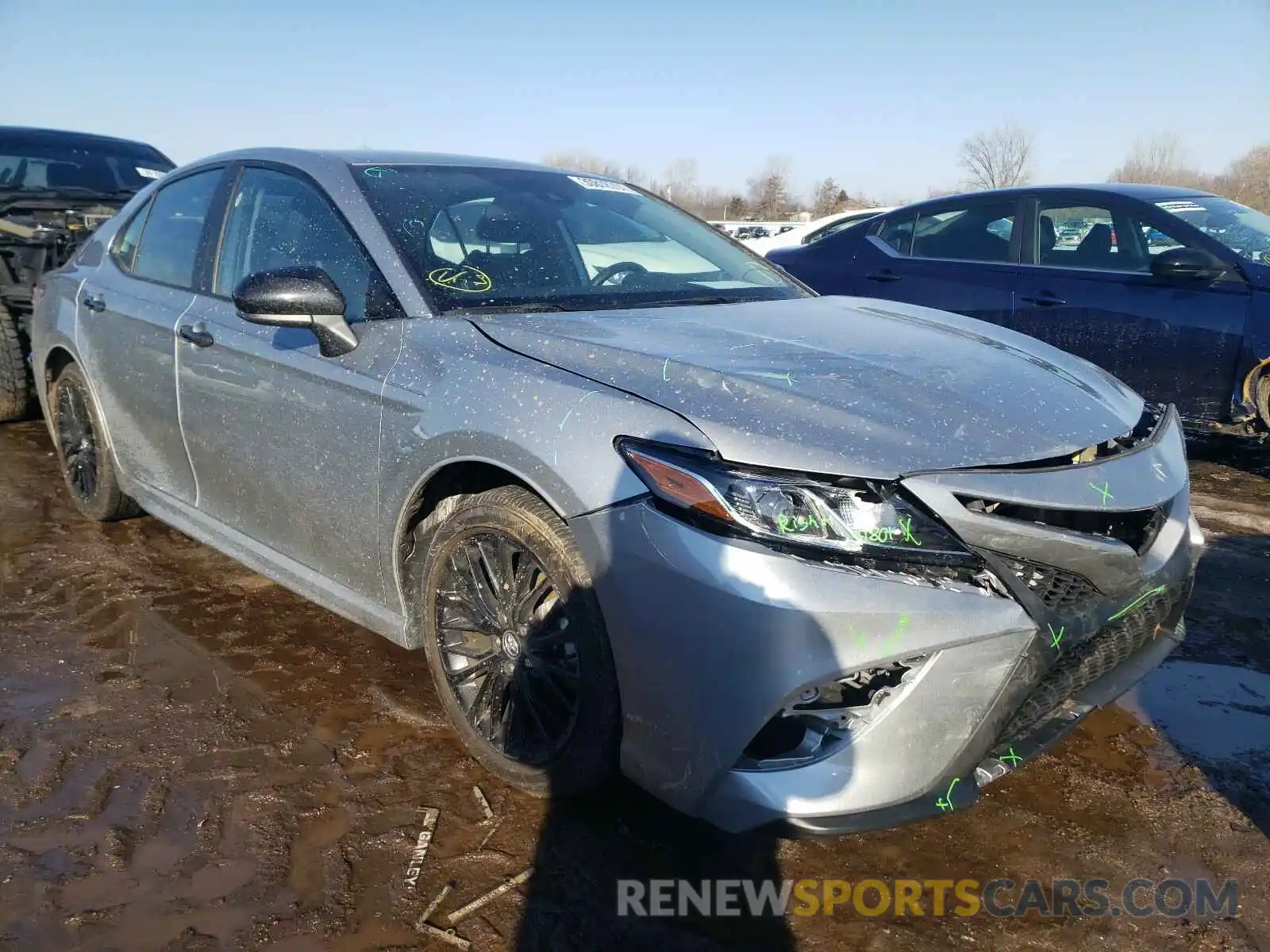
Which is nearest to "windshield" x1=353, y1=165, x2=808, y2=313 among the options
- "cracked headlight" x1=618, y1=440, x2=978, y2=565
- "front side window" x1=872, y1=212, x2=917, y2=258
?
"cracked headlight" x1=618, y1=440, x2=978, y2=565

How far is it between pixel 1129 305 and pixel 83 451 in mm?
5243

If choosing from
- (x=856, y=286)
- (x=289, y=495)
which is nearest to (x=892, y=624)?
(x=289, y=495)

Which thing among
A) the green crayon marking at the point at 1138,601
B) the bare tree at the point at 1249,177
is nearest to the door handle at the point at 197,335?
the green crayon marking at the point at 1138,601

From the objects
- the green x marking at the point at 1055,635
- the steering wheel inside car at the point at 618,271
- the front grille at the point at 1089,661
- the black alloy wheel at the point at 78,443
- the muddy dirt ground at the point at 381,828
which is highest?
the steering wheel inside car at the point at 618,271

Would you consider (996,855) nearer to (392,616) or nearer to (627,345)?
(627,345)

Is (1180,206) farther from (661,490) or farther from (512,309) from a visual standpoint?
(661,490)

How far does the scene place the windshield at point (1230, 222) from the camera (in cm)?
528

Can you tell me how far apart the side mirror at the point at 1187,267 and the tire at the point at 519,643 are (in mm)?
4377

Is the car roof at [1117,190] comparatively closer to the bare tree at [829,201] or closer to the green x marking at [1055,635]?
the green x marking at [1055,635]

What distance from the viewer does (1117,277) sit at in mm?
5438

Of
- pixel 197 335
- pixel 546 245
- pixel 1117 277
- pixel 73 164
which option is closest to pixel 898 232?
pixel 1117 277

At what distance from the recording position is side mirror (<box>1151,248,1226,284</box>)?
5121mm

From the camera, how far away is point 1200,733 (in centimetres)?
277

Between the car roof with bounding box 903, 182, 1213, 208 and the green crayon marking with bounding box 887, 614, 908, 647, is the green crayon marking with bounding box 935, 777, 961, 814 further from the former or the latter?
the car roof with bounding box 903, 182, 1213, 208
